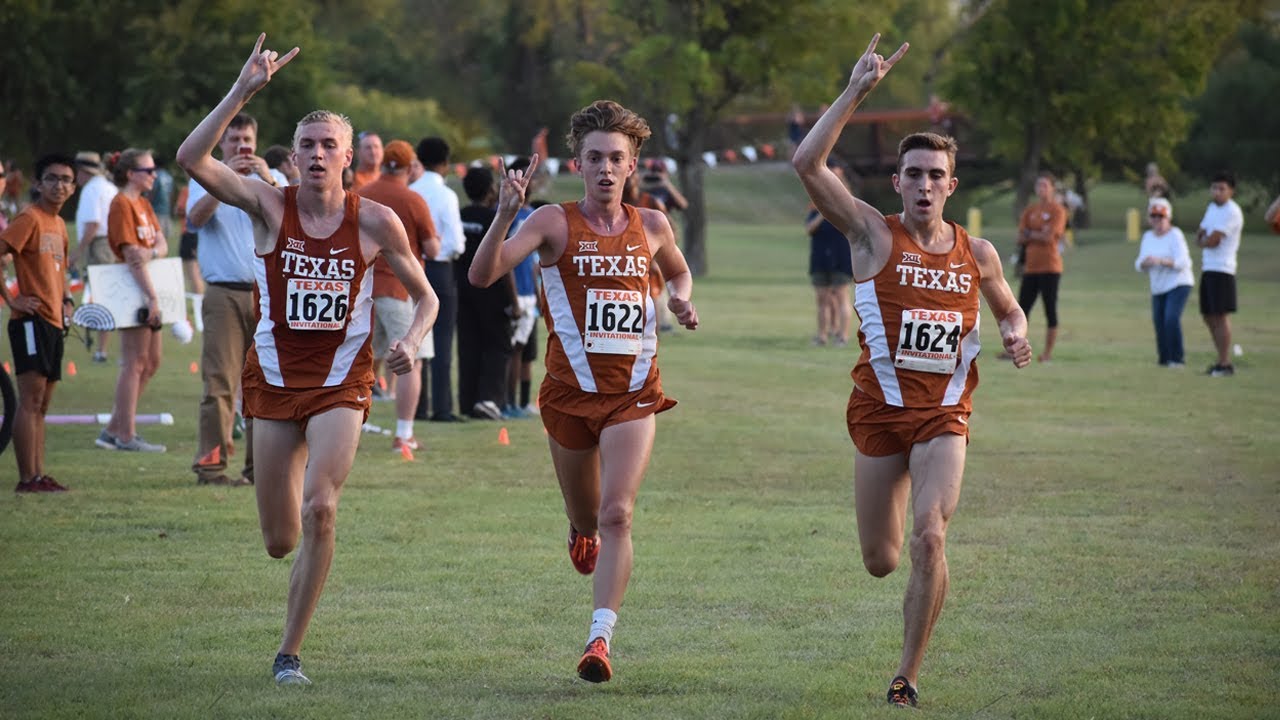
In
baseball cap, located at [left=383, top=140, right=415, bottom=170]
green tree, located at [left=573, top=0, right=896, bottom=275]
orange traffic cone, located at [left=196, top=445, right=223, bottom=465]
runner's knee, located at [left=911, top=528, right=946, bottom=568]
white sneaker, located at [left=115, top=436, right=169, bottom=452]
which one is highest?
green tree, located at [left=573, top=0, right=896, bottom=275]

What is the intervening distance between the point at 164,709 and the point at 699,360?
15592 millimetres

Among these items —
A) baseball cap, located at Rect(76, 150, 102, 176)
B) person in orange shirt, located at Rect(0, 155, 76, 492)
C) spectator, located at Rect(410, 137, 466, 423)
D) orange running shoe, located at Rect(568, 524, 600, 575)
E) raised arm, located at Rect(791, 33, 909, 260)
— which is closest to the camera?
raised arm, located at Rect(791, 33, 909, 260)

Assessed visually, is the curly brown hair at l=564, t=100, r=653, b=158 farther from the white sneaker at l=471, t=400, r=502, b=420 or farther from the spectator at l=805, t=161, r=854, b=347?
the spectator at l=805, t=161, r=854, b=347

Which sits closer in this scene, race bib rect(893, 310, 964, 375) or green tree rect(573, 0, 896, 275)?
race bib rect(893, 310, 964, 375)

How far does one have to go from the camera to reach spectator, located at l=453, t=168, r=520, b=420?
14953 millimetres

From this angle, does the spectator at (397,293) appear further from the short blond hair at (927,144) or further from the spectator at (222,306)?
the short blond hair at (927,144)

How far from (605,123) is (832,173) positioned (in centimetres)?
101

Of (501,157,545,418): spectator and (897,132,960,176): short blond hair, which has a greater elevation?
(897,132,960,176): short blond hair

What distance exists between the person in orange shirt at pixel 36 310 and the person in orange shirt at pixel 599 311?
16.5 feet

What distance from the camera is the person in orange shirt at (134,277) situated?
12352 mm

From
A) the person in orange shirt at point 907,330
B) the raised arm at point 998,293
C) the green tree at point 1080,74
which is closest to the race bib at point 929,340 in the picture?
the person in orange shirt at point 907,330

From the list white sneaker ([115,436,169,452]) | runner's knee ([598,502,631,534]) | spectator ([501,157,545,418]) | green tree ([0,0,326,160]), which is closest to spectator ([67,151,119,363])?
white sneaker ([115,436,169,452])

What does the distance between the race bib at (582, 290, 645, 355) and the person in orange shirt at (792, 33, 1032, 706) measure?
0.91 m

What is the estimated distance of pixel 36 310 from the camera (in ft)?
35.9
